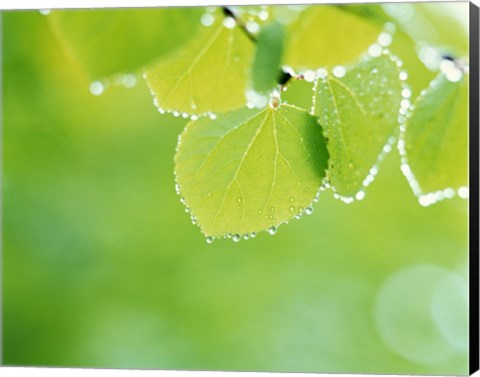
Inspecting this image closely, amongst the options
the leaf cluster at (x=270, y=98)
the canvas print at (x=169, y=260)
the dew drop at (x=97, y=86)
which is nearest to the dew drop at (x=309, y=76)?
the leaf cluster at (x=270, y=98)

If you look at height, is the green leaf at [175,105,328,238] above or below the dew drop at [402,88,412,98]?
below

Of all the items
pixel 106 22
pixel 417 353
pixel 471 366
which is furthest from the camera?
pixel 417 353

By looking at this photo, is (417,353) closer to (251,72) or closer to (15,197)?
(15,197)

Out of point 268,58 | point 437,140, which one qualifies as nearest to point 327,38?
point 268,58

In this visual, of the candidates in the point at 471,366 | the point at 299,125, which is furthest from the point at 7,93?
the point at 299,125

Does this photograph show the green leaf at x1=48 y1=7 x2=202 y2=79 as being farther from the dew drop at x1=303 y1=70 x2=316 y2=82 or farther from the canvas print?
the canvas print

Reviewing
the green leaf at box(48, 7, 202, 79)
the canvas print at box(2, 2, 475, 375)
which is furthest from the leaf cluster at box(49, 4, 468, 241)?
the canvas print at box(2, 2, 475, 375)
